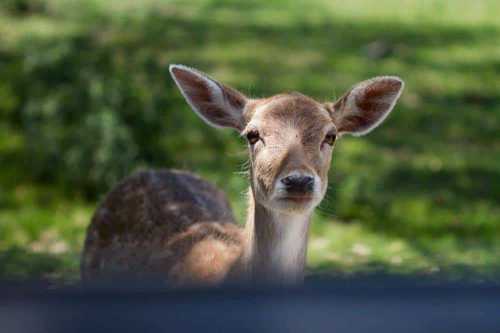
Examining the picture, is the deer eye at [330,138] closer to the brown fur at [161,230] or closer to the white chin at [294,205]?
the white chin at [294,205]

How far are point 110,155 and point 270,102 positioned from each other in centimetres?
439

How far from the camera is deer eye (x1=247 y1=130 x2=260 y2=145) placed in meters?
5.64

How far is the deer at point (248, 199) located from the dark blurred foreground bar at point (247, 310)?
9.43 feet

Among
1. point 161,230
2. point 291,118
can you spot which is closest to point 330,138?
point 291,118

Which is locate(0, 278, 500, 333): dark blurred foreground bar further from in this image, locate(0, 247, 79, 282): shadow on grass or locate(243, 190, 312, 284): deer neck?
locate(0, 247, 79, 282): shadow on grass

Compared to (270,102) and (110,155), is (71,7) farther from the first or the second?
(270,102)

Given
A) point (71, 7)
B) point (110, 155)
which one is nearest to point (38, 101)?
point (110, 155)

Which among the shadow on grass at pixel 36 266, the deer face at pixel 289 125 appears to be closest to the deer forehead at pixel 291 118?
the deer face at pixel 289 125

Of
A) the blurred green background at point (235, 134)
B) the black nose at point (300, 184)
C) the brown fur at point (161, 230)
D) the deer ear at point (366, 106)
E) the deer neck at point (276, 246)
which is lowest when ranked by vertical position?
the deer neck at point (276, 246)

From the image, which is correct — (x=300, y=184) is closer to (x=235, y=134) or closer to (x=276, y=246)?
(x=276, y=246)

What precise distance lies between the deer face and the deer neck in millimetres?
126

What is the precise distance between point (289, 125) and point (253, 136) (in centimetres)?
22

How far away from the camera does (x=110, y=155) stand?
9984 millimetres

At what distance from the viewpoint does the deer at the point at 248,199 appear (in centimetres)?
545
